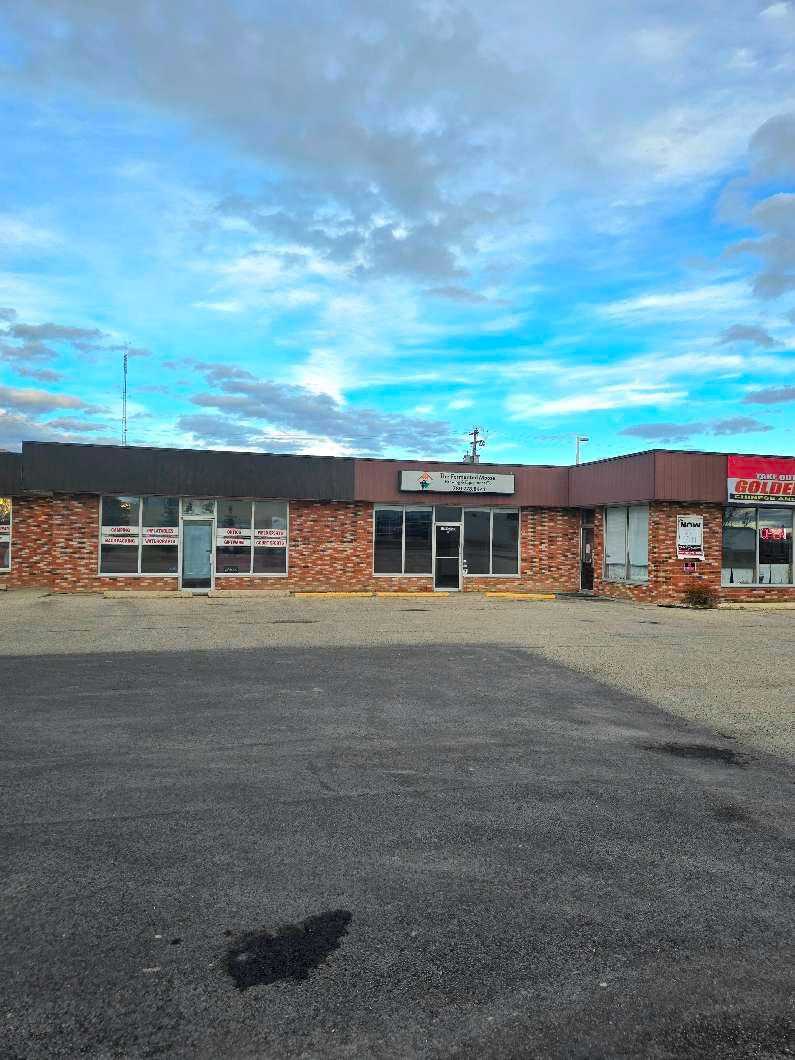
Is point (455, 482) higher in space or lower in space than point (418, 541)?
higher


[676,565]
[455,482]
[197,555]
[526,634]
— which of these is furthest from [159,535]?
[676,565]

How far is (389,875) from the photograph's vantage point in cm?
461

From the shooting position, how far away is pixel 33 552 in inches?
910

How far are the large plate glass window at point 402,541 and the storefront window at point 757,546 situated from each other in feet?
29.8

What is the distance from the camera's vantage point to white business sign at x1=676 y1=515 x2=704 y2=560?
74.9 ft

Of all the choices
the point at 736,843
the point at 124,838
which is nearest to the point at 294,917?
the point at 124,838

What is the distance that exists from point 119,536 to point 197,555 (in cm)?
233

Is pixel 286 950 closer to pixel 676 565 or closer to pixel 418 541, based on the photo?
pixel 676 565

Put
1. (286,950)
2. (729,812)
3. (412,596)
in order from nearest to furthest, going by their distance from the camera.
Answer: (286,950), (729,812), (412,596)

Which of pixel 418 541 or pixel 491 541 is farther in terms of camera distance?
pixel 491 541

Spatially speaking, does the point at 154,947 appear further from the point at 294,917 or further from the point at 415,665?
the point at 415,665

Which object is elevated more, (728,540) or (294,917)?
(728,540)

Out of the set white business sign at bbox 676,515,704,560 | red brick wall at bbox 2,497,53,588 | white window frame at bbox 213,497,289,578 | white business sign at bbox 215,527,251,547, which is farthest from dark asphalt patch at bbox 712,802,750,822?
red brick wall at bbox 2,497,53,588

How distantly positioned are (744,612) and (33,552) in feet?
66.3
